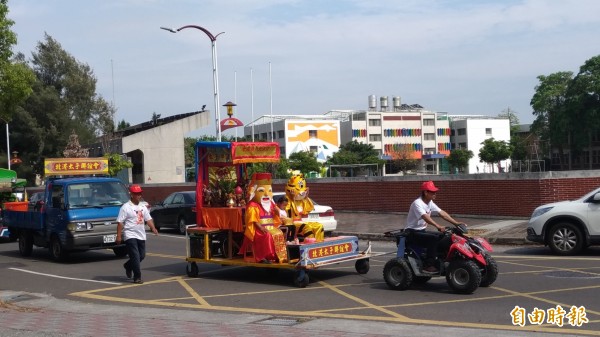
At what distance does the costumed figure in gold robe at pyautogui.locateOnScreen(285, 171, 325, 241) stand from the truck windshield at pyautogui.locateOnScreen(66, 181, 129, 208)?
19.9 ft

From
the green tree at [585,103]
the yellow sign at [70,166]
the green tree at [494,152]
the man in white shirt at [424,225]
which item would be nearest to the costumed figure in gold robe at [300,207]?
the man in white shirt at [424,225]

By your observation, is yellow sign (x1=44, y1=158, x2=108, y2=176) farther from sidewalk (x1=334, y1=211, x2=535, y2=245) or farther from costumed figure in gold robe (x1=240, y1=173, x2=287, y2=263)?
sidewalk (x1=334, y1=211, x2=535, y2=245)

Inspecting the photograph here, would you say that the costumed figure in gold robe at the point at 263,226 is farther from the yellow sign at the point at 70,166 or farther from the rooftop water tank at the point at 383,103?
the rooftop water tank at the point at 383,103

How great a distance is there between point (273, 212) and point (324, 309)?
11.0 feet

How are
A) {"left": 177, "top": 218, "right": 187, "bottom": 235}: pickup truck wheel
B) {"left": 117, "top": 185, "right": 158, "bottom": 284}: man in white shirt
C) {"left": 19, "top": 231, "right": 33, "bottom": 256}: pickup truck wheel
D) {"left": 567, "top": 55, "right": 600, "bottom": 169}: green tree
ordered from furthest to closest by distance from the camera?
{"left": 567, "top": 55, "right": 600, "bottom": 169}: green tree
{"left": 177, "top": 218, "right": 187, "bottom": 235}: pickup truck wheel
{"left": 19, "top": 231, "right": 33, "bottom": 256}: pickup truck wheel
{"left": 117, "top": 185, "right": 158, "bottom": 284}: man in white shirt

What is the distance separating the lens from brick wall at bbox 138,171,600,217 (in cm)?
2184

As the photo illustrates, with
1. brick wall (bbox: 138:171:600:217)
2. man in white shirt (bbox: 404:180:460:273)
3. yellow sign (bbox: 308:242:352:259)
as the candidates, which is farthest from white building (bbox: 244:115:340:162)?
man in white shirt (bbox: 404:180:460:273)

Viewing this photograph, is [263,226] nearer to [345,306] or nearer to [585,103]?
[345,306]

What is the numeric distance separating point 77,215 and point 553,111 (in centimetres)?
6484

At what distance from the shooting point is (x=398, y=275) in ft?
37.2

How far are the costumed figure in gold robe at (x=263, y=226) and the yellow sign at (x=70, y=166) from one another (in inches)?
292

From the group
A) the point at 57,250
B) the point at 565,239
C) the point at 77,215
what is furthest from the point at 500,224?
the point at 57,250

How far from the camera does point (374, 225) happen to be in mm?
24141

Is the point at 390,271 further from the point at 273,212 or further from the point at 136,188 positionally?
the point at 136,188
